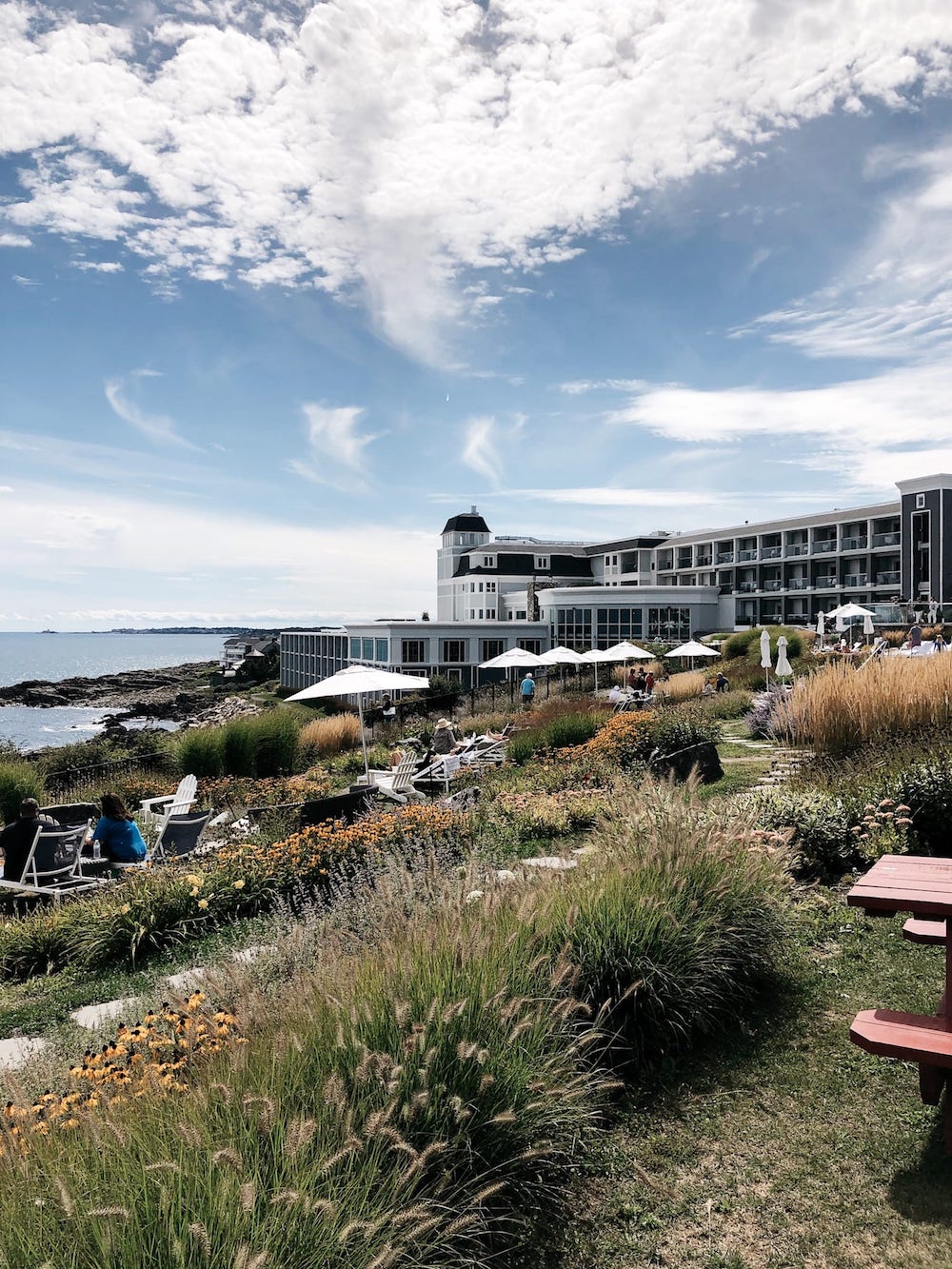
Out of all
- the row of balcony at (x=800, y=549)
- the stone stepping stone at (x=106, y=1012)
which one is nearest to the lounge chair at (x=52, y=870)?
the stone stepping stone at (x=106, y=1012)

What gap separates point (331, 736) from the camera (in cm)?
2153

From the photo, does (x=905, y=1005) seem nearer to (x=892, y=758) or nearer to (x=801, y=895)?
(x=801, y=895)

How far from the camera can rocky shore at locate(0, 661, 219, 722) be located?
300 feet

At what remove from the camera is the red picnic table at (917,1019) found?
3.44 meters

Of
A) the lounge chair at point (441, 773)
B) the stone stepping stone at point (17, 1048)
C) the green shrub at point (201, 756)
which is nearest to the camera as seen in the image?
the stone stepping stone at point (17, 1048)

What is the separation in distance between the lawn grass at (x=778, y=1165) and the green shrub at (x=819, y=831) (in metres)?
2.22

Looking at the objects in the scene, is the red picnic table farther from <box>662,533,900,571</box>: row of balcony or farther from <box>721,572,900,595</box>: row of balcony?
<box>662,533,900,571</box>: row of balcony

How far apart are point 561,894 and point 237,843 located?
5.71 metres

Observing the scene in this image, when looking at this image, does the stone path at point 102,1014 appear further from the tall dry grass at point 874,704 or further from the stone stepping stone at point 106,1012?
the tall dry grass at point 874,704

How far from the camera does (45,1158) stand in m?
2.51

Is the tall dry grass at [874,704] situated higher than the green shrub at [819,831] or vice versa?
the tall dry grass at [874,704]

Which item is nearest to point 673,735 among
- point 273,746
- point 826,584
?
point 273,746

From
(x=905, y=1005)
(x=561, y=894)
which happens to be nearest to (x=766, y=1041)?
(x=905, y=1005)

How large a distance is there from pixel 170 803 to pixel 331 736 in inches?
337
